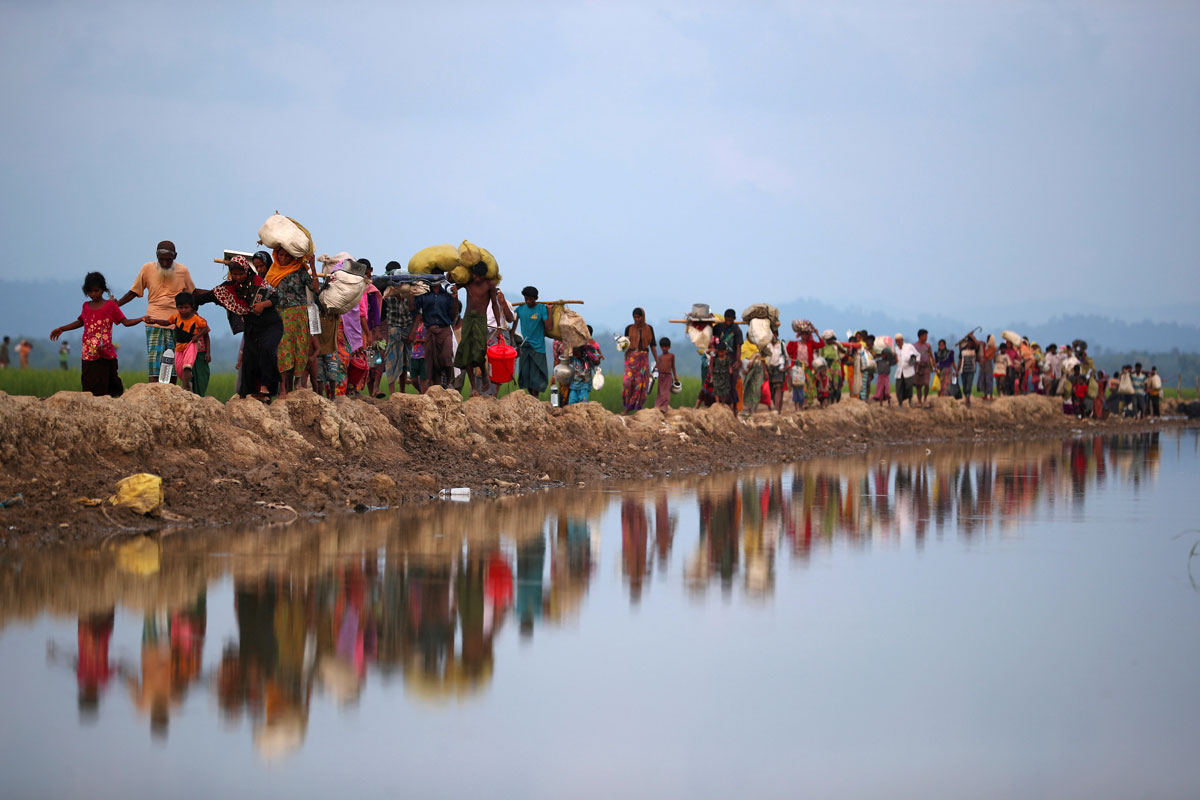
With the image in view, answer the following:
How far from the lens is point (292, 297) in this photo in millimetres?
14070

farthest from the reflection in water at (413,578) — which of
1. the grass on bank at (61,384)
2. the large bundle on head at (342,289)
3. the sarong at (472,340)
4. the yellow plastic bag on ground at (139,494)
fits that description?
the grass on bank at (61,384)

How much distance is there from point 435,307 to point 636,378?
21.0ft

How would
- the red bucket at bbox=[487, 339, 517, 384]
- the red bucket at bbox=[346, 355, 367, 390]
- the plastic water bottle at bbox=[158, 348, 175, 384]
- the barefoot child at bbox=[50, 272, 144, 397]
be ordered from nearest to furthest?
the barefoot child at bbox=[50, 272, 144, 397] → the plastic water bottle at bbox=[158, 348, 175, 384] → the red bucket at bbox=[346, 355, 367, 390] → the red bucket at bbox=[487, 339, 517, 384]

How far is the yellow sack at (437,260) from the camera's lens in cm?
1797

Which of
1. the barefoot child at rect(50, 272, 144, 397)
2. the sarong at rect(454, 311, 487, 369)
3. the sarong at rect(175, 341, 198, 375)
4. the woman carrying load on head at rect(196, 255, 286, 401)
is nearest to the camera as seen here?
the barefoot child at rect(50, 272, 144, 397)

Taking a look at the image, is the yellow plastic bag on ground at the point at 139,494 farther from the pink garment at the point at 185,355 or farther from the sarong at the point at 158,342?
the pink garment at the point at 185,355

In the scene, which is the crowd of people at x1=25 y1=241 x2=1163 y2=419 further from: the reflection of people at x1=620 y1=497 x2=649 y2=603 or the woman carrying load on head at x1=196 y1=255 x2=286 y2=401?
the reflection of people at x1=620 y1=497 x2=649 y2=603

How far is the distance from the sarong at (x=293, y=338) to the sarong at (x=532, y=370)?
5.60m

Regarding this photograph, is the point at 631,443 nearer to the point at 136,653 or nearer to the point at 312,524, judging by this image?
the point at 312,524

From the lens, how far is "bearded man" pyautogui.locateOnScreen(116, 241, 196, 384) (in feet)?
45.9

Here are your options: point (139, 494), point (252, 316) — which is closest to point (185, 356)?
point (252, 316)

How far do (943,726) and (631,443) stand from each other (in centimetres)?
1385

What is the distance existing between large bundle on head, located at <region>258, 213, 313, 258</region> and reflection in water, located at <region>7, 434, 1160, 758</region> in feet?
10.0

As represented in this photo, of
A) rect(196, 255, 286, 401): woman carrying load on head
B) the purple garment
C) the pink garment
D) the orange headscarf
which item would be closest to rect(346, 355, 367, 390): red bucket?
the purple garment
